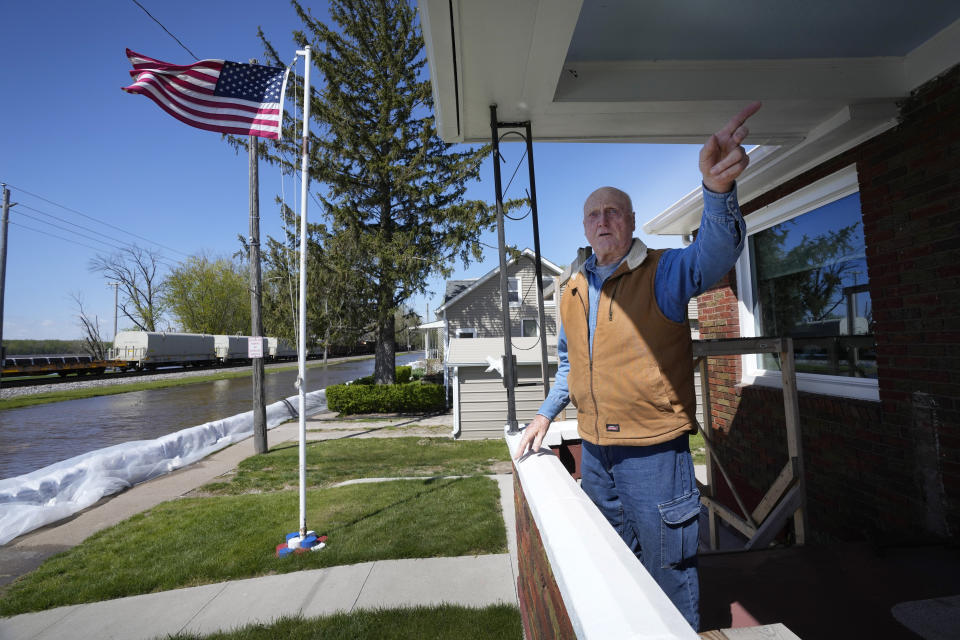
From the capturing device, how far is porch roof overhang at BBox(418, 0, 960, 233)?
187cm

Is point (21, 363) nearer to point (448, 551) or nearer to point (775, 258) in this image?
point (448, 551)

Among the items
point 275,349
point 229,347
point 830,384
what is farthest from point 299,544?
point 275,349

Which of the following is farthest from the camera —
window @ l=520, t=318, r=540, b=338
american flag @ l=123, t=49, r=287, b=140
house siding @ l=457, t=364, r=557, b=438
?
window @ l=520, t=318, r=540, b=338

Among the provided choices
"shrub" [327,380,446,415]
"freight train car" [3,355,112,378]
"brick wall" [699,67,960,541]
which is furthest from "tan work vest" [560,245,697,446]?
"freight train car" [3,355,112,378]

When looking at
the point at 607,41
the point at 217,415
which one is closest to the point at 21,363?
the point at 217,415

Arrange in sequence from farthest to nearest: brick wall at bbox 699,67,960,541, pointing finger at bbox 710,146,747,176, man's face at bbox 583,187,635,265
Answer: brick wall at bbox 699,67,960,541 → man's face at bbox 583,187,635,265 → pointing finger at bbox 710,146,747,176

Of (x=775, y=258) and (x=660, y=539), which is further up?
(x=775, y=258)

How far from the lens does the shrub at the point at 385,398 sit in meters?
12.9

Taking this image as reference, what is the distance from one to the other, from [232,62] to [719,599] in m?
5.39

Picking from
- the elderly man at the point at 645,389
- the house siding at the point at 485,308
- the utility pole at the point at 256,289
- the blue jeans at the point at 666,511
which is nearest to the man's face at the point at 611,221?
the elderly man at the point at 645,389

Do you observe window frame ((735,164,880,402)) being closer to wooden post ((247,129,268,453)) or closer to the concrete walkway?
the concrete walkway

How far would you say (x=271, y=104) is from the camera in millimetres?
4250

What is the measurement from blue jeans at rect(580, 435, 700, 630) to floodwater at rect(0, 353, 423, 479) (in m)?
9.85

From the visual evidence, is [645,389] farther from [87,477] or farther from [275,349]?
[275,349]
